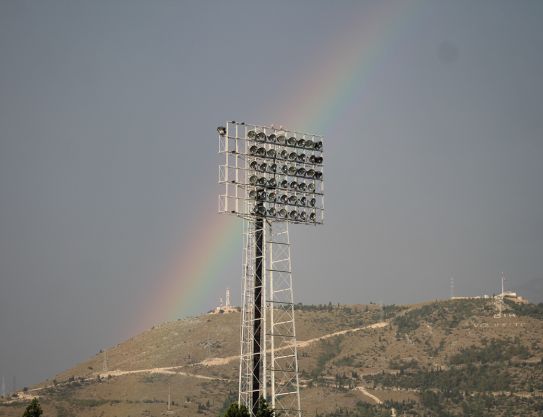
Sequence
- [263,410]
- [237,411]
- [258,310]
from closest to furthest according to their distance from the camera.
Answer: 1. [263,410]
2. [237,411]
3. [258,310]

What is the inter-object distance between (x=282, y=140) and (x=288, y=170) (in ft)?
7.16

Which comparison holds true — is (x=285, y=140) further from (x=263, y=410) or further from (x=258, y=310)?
(x=263, y=410)

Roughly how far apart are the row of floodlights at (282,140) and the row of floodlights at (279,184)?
2778 millimetres

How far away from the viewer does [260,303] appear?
213 feet

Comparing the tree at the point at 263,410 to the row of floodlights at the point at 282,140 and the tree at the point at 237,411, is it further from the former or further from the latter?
the row of floodlights at the point at 282,140

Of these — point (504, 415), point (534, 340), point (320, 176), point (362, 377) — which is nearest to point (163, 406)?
point (362, 377)

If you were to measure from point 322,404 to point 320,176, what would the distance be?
357 feet

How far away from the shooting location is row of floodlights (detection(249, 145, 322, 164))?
6662cm

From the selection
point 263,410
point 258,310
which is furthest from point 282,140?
point 263,410

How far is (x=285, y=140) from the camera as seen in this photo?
68.1 meters

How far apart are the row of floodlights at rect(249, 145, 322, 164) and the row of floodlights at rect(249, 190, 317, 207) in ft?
8.74

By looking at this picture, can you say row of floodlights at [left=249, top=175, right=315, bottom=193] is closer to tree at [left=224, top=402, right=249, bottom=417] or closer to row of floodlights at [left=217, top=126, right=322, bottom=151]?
row of floodlights at [left=217, top=126, right=322, bottom=151]

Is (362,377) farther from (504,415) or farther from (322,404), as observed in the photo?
(504,415)

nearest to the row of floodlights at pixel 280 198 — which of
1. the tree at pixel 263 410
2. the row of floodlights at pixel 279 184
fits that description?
the row of floodlights at pixel 279 184
